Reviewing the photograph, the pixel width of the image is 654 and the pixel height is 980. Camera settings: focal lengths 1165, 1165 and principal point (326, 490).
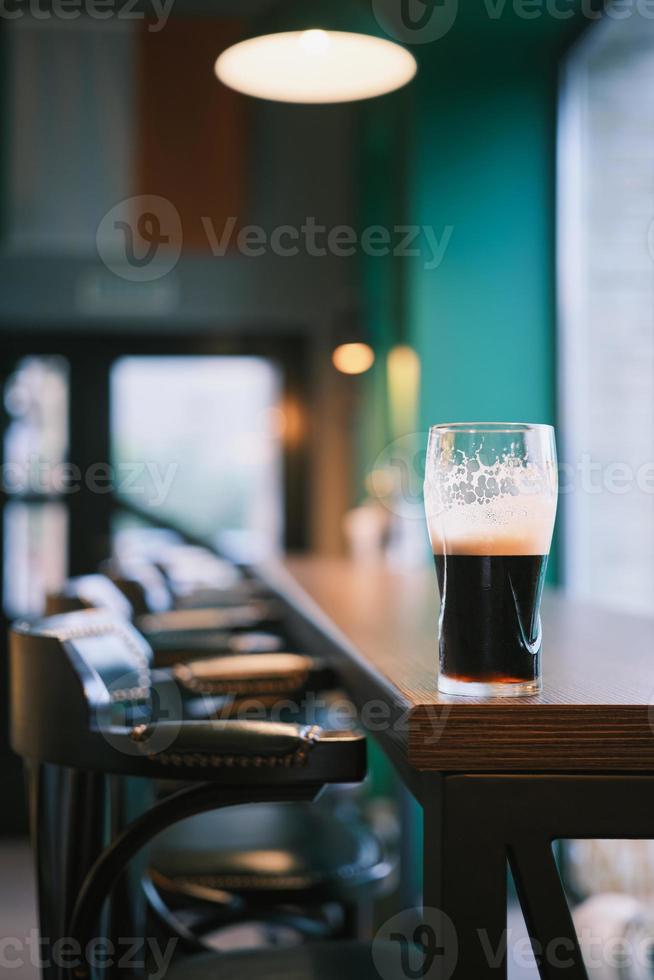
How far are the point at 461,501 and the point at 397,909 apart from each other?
2.10 meters

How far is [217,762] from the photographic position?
1.14 m

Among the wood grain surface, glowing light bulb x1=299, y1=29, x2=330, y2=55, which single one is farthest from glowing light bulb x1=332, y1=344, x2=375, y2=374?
the wood grain surface

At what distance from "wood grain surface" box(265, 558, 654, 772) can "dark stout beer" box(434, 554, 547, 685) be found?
0.04m

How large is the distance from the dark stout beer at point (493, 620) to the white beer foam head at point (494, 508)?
1cm

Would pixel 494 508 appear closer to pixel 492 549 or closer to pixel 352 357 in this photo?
pixel 492 549

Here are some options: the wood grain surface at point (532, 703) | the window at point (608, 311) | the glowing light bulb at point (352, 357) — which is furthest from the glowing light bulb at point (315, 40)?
the glowing light bulb at point (352, 357)

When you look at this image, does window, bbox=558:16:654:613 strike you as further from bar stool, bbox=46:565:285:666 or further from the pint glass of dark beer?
the pint glass of dark beer

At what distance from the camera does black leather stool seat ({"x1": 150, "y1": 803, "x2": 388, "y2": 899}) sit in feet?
5.61

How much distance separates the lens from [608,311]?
3.72 metres

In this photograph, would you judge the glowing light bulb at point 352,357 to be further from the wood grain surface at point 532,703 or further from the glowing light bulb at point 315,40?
the wood grain surface at point 532,703

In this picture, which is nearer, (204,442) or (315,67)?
(315,67)

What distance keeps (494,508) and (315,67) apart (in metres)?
1.32

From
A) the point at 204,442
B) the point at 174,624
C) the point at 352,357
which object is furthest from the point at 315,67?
the point at 204,442

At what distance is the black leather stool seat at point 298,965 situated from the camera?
1.12 m
